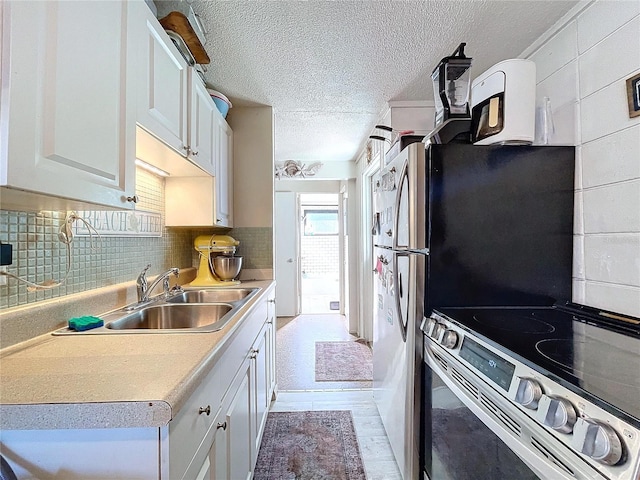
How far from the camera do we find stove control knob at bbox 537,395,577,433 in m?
0.60

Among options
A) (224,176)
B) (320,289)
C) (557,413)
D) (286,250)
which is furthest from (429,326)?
(320,289)

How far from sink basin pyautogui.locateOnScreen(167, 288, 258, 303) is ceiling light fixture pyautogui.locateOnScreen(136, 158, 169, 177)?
2.36ft

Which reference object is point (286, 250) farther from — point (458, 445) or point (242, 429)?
point (458, 445)

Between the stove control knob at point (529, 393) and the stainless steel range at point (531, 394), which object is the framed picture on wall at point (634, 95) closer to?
the stainless steel range at point (531, 394)

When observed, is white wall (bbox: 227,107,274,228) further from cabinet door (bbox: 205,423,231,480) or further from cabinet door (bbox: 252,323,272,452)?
cabinet door (bbox: 205,423,231,480)

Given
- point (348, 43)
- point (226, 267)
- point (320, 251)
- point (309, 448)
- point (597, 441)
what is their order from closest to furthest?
point (597, 441)
point (348, 43)
point (309, 448)
point (226, 267)
point (320, 251)

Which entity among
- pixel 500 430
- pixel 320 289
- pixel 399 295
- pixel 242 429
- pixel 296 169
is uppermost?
pixel 296 169

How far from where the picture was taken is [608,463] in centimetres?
52

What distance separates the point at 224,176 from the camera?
88.7 inches

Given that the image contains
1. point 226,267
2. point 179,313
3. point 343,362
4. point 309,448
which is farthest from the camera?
point 343,362

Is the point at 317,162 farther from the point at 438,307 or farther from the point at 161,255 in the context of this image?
the point at 438,307

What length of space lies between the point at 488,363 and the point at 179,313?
1376 mm

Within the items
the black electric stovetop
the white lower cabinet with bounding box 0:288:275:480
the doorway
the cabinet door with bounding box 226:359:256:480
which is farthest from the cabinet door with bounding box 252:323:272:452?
the doorway

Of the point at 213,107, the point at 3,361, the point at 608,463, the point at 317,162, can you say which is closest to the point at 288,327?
the point at 317,162
